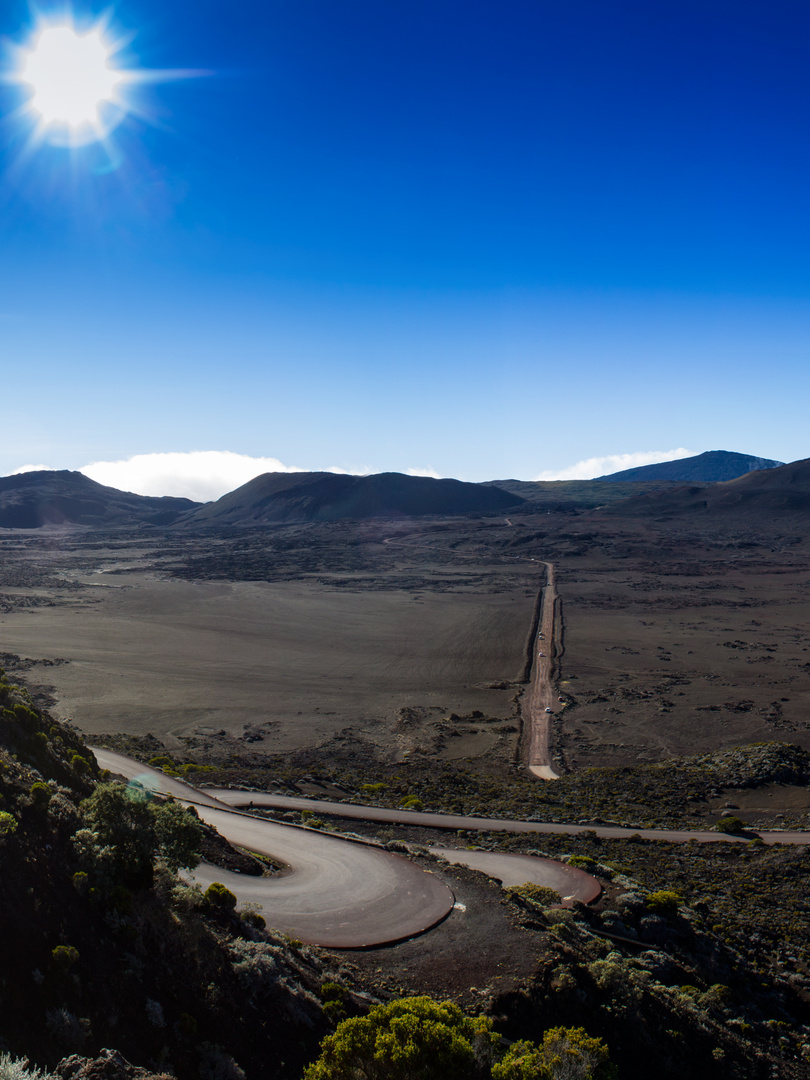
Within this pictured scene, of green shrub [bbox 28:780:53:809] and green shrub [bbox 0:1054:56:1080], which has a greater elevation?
green shrub [bbox 28:780:53:809]

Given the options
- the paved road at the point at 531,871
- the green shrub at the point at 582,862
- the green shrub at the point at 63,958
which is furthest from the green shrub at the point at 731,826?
the green shrub at the point at 63,958

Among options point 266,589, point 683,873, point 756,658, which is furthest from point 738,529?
point 683,873

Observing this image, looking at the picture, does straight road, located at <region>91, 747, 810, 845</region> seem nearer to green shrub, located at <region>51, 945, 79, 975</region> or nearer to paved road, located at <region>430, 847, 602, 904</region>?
paved road, located at <region>430, 847, 602, 904</region>

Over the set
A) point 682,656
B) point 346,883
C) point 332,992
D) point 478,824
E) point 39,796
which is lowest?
point 478,824

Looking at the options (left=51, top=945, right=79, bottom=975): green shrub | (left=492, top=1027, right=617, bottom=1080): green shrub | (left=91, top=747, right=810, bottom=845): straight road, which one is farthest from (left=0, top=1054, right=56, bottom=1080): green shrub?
(left=91, top=747, right=810, bottom=845): straight road

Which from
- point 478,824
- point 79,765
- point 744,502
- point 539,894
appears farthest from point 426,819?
point 744,502

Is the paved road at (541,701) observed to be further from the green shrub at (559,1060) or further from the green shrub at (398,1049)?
the green shrub at (398,1049)

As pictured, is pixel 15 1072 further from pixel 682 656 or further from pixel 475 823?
pixel 682 656

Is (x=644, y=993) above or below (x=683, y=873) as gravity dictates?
above

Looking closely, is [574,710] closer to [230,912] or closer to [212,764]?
[212,764]
